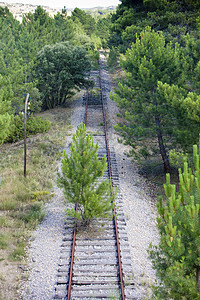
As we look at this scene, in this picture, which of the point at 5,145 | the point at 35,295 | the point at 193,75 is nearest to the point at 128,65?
the point at 193,75

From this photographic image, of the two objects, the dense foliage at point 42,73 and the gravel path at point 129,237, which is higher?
the dense foliage at point 42,73

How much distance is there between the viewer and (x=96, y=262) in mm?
8906

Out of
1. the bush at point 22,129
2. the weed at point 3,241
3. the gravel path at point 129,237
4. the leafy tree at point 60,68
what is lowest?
the gravel path at point 129,237

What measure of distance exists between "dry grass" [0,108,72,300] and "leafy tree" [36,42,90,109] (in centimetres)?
469

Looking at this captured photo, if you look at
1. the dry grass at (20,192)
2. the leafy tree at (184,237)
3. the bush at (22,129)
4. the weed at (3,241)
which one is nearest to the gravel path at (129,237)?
the dry grass at (20,192)

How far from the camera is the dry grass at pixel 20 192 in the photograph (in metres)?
8.99

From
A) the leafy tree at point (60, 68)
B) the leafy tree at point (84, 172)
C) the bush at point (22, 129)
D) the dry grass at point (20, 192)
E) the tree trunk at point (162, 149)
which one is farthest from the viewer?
the leafy tree at point (60, 68)

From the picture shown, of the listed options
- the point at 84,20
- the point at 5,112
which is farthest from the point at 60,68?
the point at 84,20

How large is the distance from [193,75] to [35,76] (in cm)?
1597

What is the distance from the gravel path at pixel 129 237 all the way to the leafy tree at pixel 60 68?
11.6 m

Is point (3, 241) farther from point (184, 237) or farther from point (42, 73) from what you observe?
point (42, 73)

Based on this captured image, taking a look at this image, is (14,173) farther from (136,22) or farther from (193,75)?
(136,22)

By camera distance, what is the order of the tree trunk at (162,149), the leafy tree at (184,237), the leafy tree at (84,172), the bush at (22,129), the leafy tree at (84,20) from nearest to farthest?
the leafy tree at (184,237)
the leafy tree at (84,172)
the tree trunk at (162,149)
the bush at (22,129)
the leafy tree at (84,20)

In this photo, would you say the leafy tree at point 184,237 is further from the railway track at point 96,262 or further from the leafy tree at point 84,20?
the leafy tree at point 84,20
